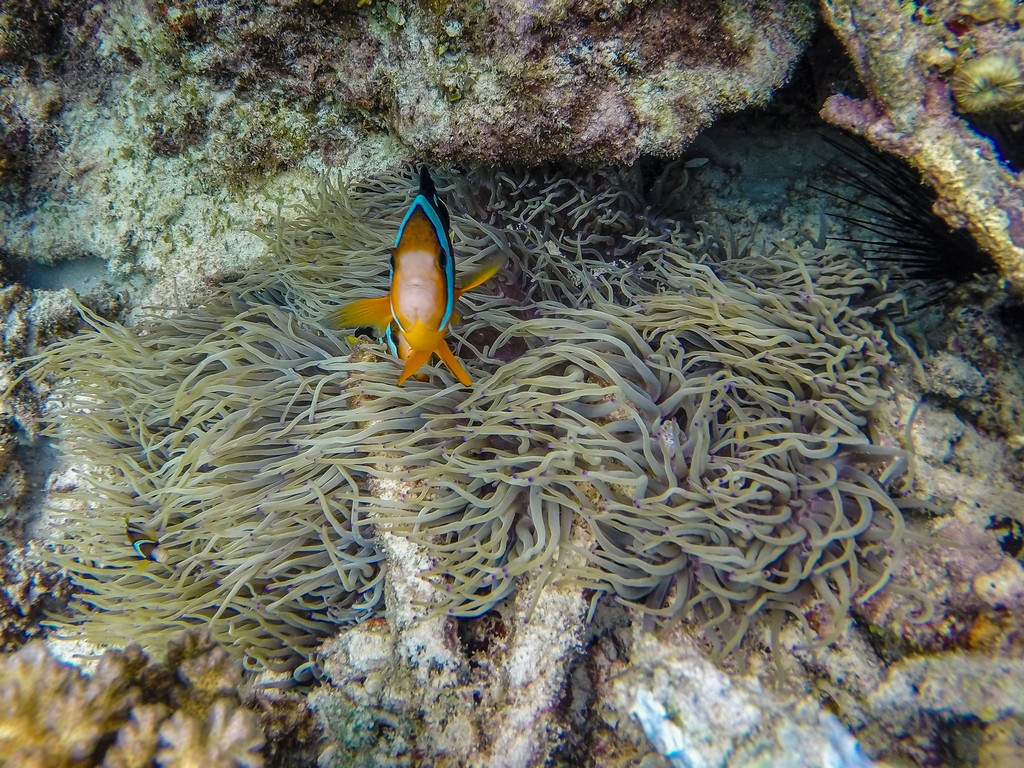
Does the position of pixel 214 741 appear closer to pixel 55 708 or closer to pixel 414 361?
pixel 55 708

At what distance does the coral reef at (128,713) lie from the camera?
148 cm

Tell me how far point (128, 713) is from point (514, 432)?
4.20 feet

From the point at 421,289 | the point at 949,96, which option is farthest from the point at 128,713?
the point at 949,96

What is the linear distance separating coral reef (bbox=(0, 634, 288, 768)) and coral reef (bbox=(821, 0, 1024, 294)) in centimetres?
238

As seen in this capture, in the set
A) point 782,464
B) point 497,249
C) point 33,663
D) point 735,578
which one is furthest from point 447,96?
point 33,663

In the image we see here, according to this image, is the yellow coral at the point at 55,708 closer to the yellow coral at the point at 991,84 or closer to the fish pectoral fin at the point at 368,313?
the fish pectoral fin at the point at 368,313

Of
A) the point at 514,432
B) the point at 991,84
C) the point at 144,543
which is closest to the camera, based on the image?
the point at 991,84

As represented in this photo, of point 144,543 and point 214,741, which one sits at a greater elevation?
point 214,741

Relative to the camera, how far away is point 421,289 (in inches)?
56.9

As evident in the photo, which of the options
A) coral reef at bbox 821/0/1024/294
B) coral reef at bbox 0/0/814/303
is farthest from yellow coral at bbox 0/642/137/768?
coral reef at bbox 821/0/1024/294

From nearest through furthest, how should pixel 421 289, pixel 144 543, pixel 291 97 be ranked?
pixel 421 289
pixel 144 543
pixel 291 97

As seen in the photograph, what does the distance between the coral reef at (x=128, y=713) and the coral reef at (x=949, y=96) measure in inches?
93.5

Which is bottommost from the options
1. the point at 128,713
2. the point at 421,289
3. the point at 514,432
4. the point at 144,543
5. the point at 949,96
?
the point at 144,543

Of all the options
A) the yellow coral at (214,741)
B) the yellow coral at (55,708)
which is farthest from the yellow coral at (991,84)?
the yellow coral at (55,708)
